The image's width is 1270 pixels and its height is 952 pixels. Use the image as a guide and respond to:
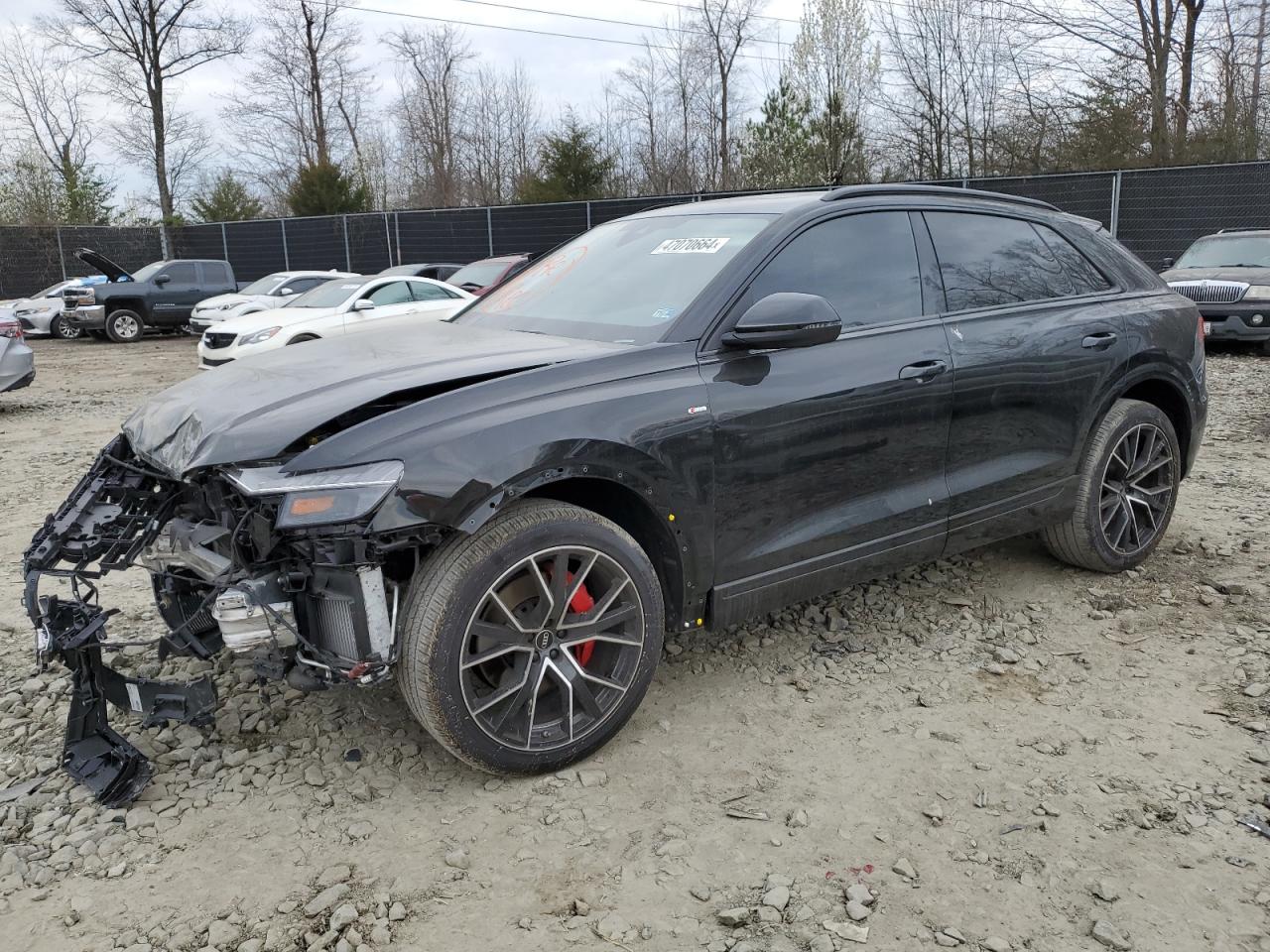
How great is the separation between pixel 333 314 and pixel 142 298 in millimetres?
10030

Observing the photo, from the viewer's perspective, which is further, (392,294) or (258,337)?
(392,294)

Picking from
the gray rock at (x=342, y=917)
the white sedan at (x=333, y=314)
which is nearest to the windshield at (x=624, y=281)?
the gray rock at (x=342, y=917)

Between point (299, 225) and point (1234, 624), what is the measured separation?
1078 inches

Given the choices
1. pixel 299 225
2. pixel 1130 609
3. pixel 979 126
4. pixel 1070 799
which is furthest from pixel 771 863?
pixel 979 126

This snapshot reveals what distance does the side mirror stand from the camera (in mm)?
3070

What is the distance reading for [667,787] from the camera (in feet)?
9.68

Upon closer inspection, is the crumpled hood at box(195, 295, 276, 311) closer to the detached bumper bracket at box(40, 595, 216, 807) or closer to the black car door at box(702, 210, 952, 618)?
the detached bumper bracket at box(40, 595, 216, 807)

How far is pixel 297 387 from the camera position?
9.77 ft

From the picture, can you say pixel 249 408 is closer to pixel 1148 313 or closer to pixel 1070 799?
pixel 1070 799

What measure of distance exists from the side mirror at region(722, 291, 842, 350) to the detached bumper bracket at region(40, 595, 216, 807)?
1956 mm

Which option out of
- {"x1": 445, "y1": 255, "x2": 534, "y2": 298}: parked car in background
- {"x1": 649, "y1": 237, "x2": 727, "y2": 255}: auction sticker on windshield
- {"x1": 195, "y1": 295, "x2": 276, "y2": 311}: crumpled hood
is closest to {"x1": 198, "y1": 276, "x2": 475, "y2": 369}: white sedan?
{"x1": 445, "y1": 255, "x2": 534, "y2": 298}: parked car in background

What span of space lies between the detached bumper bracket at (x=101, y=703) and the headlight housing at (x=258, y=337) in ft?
32.2

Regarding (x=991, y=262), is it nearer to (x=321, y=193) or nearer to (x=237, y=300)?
(x=237, y=300)

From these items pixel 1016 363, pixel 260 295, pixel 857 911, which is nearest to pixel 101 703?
pixel 857 911
